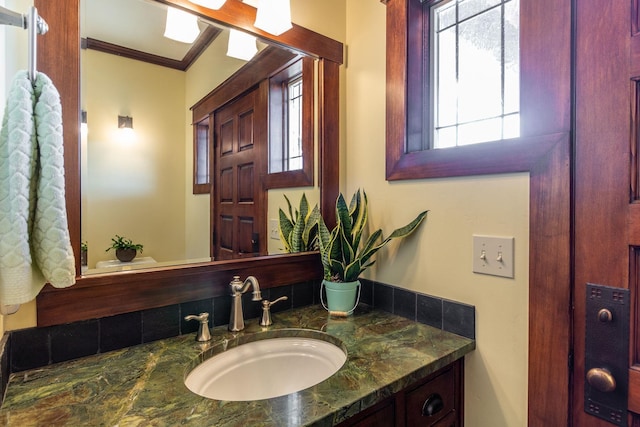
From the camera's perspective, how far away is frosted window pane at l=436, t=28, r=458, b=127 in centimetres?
120

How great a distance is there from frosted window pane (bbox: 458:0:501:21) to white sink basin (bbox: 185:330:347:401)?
1.18 meters

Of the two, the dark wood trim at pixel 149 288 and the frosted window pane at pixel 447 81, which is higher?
the frosted window pane at pixel 447 81

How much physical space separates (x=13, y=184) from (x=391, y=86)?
1.14m

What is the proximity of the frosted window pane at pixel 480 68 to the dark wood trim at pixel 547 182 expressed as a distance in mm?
146

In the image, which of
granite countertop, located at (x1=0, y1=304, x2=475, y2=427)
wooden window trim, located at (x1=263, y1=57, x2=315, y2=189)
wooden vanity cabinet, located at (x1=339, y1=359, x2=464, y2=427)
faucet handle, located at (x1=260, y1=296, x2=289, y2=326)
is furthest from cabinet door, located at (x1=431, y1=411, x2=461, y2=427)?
wooden window trim, located at (x1=263, y1=57, x2=315, y2=189)

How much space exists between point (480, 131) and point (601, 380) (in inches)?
29.9

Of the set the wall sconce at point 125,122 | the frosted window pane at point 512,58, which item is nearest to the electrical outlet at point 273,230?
the wall sconce at point 125,122

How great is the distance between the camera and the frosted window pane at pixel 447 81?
3.94ft

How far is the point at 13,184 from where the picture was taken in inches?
23.5

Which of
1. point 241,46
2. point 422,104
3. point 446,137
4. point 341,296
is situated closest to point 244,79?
point 241,46

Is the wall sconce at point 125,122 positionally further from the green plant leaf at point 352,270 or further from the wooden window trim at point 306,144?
the green plant leaf at point 352,270

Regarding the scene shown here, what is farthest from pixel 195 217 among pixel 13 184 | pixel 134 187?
pixel 13 184

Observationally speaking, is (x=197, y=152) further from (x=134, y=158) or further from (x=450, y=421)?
(x=450, y=421)

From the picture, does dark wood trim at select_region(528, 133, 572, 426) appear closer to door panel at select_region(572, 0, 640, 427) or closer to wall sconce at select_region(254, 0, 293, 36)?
door panel at select_region(572, 0, 640, 427)
